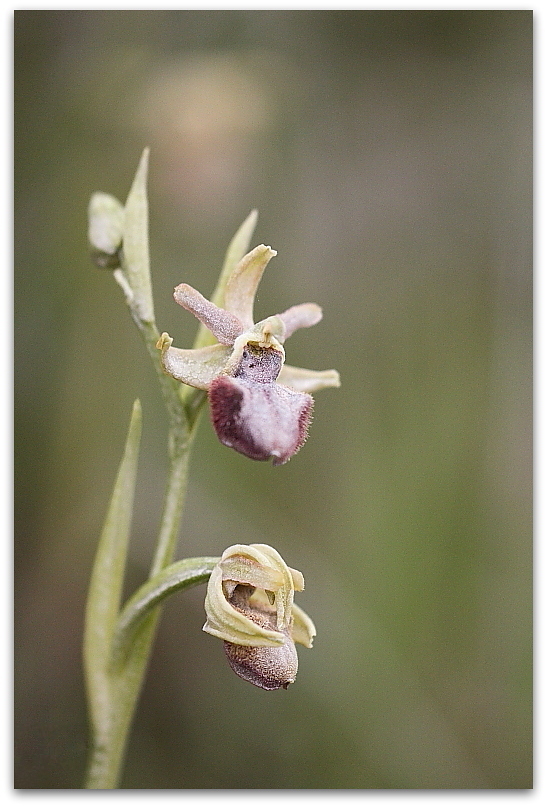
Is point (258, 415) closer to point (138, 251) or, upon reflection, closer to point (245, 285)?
point (245, 285)

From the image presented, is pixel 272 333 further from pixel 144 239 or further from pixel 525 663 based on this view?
pixel 525 663

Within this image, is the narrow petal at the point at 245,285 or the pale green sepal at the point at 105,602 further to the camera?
the pale green sepal at the point at 105,602

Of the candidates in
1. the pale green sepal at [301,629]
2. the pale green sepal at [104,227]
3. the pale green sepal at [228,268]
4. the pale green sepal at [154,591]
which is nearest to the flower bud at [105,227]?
the pale green sepal at [104,227]

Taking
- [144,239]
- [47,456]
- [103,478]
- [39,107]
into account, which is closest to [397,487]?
[103,478]

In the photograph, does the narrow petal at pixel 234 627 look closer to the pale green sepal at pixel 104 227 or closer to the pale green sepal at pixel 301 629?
the pale green sepal at pixel 301 629

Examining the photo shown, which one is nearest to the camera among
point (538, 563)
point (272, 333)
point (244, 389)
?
point (244, 389)

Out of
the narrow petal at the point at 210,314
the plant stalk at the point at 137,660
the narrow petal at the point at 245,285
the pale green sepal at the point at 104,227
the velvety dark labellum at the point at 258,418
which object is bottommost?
the plant stalk at the point at 137,660

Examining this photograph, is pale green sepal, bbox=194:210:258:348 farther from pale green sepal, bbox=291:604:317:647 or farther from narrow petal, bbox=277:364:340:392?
pale green sepal, bbox=291:604:317:647

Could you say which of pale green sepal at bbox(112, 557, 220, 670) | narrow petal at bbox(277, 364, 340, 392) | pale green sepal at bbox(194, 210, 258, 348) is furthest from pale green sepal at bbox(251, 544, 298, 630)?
pale green sepal at bbox(194, 210, 258, 348)
